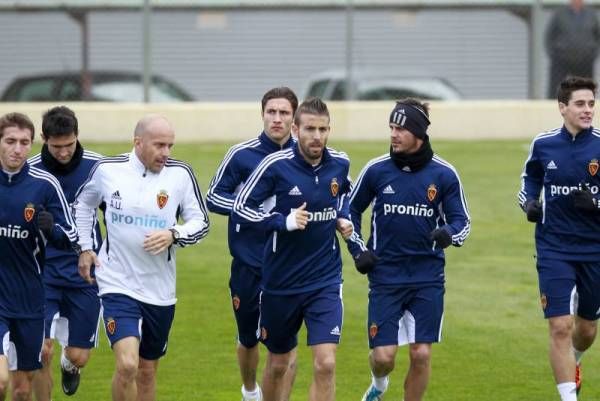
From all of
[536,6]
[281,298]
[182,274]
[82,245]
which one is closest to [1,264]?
[82,245]

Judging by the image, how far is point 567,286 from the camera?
12.4 m

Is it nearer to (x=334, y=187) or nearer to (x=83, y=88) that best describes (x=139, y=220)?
(x=334, y=187)

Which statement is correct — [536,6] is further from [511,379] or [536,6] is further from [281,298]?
[281,298]

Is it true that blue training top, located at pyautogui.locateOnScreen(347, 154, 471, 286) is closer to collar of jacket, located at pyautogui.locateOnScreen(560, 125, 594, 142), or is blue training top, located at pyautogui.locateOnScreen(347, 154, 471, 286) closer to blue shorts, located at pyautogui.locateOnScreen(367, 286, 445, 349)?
blue shorts, located at pyautogui.locateOnScreen(367, 286, 445, 349)

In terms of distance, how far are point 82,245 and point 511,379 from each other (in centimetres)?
460

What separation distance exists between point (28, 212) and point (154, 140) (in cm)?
101

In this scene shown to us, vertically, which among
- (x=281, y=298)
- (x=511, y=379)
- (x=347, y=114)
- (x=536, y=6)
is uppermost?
(x=536, y=6)

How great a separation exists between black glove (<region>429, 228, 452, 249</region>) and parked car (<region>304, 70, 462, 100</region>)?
16832mm

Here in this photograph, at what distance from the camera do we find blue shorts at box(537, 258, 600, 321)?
12.4 meters

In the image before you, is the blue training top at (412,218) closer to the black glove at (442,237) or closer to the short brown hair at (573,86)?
the black glove at (442,237)

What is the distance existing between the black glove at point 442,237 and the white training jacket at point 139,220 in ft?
5.37

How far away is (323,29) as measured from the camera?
28.7 metres

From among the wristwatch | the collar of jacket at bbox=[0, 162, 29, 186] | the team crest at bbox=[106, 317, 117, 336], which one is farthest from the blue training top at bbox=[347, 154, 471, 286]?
the collar of jacket at bbox=[0, 162, 29, 186]

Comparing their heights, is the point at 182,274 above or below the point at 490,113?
below
